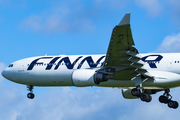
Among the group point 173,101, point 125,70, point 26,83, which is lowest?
point 173,101

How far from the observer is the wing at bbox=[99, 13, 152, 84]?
18.7 metres

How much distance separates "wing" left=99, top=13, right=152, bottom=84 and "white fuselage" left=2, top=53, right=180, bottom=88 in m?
1.10

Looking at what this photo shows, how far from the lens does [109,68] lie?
22406 mm

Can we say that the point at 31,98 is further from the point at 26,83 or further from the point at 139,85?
the point at 139,85

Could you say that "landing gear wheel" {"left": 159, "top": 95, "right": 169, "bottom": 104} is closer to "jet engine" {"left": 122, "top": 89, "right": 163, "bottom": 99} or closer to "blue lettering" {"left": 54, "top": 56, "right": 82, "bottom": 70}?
"jet engine" {"left": 122, "top": 89, "right": 163, "bottom": 99}

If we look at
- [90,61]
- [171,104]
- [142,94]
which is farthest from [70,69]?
[171,104]

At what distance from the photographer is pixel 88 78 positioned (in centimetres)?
2200

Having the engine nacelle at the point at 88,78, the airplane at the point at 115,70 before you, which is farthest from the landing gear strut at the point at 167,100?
the engine nacelle at the point at 88,78

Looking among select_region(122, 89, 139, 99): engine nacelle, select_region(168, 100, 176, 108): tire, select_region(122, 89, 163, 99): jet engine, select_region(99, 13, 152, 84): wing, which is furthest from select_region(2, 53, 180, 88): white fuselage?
select_region(122, 89, 139, 99): engine nacelle

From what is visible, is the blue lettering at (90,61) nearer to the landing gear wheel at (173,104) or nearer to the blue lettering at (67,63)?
the blue lettering at (67,63)

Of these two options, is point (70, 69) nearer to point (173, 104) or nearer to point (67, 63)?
point (67, 63)

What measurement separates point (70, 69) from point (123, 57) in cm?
652

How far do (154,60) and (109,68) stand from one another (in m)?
4.14

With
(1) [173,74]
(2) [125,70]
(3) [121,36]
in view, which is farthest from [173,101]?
(3) [121,36]
